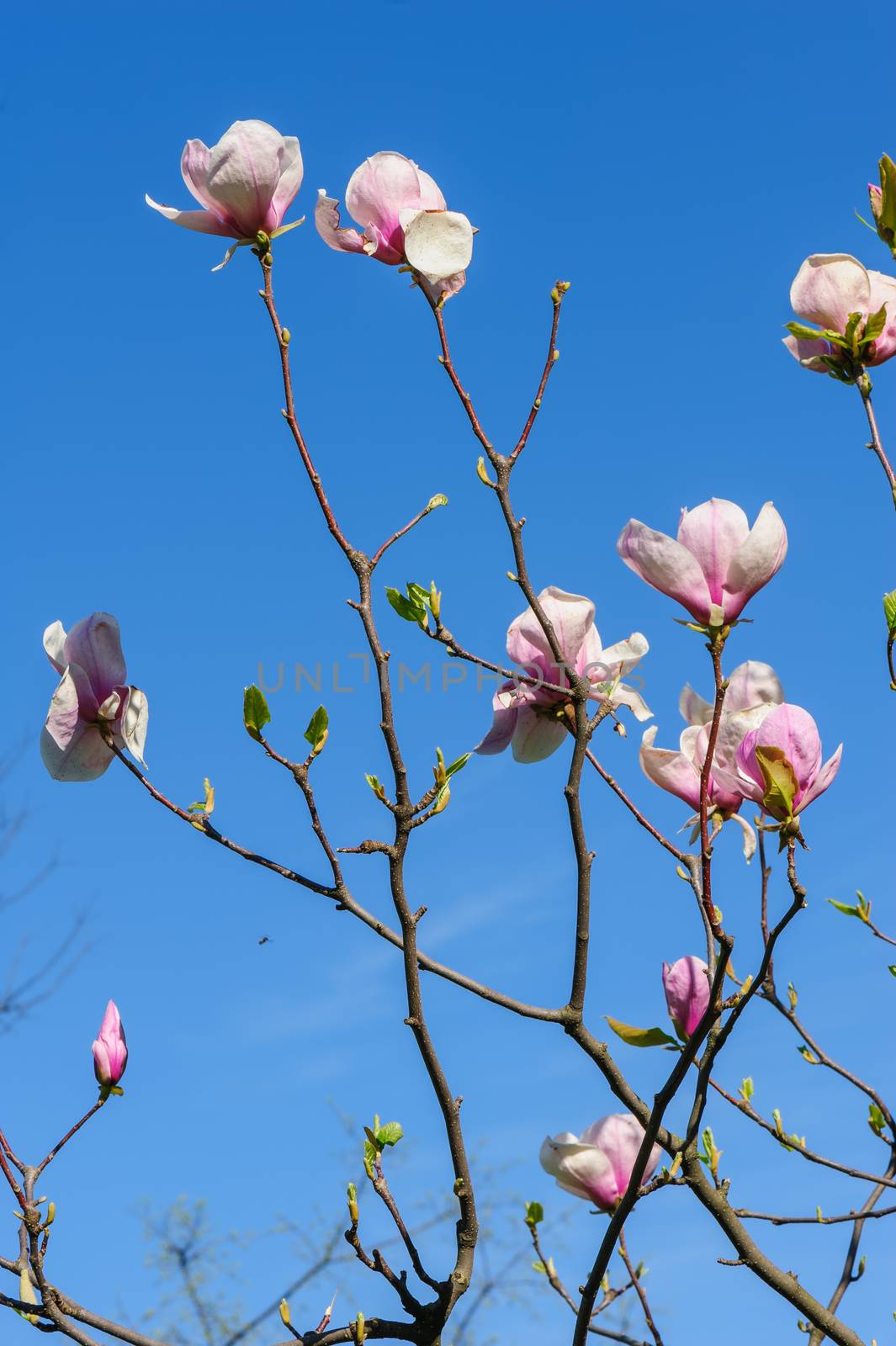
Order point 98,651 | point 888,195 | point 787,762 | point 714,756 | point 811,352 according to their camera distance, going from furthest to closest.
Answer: point 811,352 < point 888,195 < point 98,651 < point 714,756 < point 787,762

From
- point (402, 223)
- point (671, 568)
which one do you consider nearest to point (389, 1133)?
point (671, 568)

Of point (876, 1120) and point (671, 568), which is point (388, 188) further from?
point (876, 1120)

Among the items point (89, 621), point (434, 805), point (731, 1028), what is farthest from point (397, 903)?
point (89, 621)

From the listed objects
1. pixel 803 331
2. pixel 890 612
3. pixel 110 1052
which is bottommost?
pixel 110 1052

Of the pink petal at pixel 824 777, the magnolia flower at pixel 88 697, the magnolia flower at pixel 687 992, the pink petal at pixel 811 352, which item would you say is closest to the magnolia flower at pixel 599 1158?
the magnolia flower at pixel 687 992

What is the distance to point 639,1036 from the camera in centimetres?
153

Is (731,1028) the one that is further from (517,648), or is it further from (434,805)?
(517,648)

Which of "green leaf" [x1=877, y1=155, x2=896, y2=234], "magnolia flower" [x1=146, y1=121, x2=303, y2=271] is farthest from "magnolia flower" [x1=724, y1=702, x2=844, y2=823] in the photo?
"magnolia flower" [x1=146, y1=121, x2=303, y2=271]

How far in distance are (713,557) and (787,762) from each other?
0.24 metres

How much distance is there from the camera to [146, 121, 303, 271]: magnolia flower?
162 cm

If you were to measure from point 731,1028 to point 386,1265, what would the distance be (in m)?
0.44

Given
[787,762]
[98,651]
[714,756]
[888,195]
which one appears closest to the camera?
[787,762]

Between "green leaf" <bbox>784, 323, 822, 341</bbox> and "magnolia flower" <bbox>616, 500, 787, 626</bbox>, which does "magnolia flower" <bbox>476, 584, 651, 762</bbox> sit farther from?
"green leaf" <bbox>784, 323, 822, 341</bbox>

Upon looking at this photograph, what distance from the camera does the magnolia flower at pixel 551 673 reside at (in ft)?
5.36
